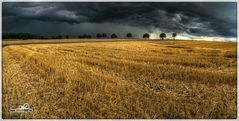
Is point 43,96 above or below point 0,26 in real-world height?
below

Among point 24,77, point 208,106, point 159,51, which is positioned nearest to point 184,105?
point 208,106

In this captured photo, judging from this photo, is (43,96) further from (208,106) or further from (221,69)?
(221,69)

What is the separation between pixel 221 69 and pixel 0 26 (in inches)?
260

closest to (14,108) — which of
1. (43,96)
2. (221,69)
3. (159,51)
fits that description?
(43,96)

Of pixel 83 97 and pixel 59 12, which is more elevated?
pixel 59 12

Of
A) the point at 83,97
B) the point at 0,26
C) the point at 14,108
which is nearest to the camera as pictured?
the point at 14,108

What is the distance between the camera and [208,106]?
23.5 ft

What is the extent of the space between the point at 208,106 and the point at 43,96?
3338 mm

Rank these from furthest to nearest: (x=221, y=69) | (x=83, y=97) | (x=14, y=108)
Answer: (x=221, y=69) < (x=83, y=97) < (x=14, y=108)

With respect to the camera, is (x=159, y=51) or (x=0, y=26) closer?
(x=0, y=26)

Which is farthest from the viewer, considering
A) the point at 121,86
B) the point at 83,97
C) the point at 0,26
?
the point at 0,26

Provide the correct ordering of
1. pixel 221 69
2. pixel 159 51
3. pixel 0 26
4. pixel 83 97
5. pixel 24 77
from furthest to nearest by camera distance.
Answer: pixel 159 51 → pixel 221 69 → pixel 24 77 → pixel 0 26 → pixel 83 97

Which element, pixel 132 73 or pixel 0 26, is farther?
pixel 132 73

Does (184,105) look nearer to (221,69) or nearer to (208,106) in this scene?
(208,106)
